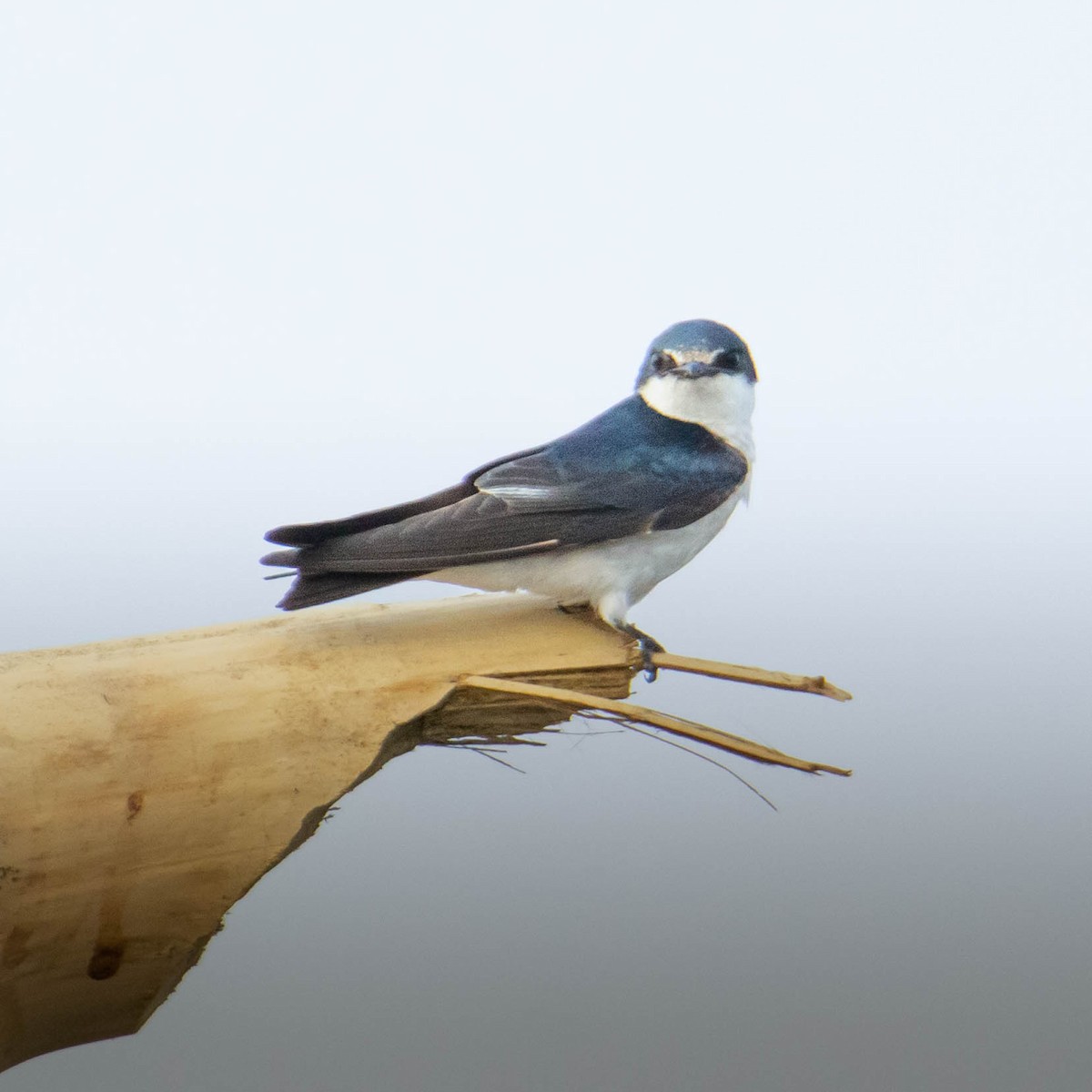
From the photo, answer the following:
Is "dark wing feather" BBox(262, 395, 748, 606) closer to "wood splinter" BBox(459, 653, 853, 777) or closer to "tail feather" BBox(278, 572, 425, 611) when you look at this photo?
"tail feather" BBox(278, 572, 425, 611)

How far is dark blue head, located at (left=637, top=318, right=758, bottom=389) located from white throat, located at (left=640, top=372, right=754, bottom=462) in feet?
0.04

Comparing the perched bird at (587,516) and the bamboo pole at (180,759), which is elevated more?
the perched bird at (587,516)

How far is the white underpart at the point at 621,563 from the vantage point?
4.95 feet

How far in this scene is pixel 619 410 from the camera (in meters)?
1.64

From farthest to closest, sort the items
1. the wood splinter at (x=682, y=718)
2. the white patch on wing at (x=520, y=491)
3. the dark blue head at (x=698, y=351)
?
1. the dark blue head at (x=698, y=351)
2. the white patch on wing at (x=520, y=491)
3. the wood splinter at (x=682, y=718)

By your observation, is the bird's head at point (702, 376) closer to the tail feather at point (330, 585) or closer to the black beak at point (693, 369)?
the black beak at point (693, 369)

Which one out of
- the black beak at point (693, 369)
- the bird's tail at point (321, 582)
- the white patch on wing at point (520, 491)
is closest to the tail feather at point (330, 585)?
the bird's tail at point (321, 582)

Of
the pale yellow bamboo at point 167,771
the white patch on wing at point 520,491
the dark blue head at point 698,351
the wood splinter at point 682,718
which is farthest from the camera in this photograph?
the dark blue head at point 698,351

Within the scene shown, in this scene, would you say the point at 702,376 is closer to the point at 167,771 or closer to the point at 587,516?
the point at 587,516

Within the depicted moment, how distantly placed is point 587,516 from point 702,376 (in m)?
0.25

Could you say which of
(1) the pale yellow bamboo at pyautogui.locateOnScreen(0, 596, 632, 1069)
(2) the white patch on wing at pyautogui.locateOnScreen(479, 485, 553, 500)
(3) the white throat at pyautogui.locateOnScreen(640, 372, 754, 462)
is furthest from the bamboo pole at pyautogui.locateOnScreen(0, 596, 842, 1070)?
(3) the white throat at pyautogui.locateOnScreen(640, 372, 754, 462)

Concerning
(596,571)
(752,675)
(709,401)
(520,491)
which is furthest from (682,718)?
(709,401)

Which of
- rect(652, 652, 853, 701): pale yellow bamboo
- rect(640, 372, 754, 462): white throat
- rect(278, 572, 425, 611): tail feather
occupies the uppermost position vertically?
rect(640, 372, 754, 462): white throat

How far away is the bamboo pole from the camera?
128 cm
